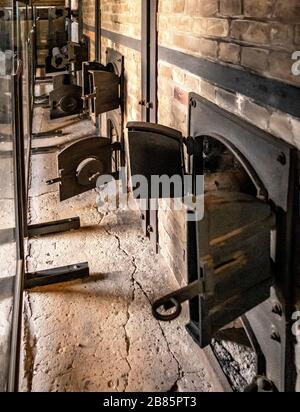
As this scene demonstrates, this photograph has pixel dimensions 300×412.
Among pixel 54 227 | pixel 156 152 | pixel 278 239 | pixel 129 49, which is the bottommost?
pixel 54 227

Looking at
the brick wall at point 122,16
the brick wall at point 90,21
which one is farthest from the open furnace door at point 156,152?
the brick wall at point 90,21

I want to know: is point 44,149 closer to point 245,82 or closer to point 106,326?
point 106,326

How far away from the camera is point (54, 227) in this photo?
2.67 meters

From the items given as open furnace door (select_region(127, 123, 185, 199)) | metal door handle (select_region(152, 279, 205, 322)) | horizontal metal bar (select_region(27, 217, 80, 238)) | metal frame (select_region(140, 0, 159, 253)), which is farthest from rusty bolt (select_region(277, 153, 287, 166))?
horizontal metal bar (select_region(27, 217, 80, 238))

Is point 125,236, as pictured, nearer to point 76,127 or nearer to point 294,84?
point 294,84

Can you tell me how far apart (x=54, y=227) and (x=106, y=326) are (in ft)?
3.28

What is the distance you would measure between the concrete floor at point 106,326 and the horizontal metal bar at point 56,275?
35mm

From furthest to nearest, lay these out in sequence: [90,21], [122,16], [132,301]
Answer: [90,21] < [122,16] < [132,301]

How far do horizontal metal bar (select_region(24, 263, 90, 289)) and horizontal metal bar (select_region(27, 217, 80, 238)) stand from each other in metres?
0.50

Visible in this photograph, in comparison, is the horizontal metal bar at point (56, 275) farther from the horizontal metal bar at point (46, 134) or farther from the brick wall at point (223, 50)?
the horizontal metal bar at point (46, 134)

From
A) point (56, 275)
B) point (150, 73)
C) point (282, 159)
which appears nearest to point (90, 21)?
point (150, 73)

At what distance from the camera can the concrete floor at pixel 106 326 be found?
1.54 m

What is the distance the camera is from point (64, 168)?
2.58m

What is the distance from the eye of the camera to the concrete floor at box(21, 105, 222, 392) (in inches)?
60.7
